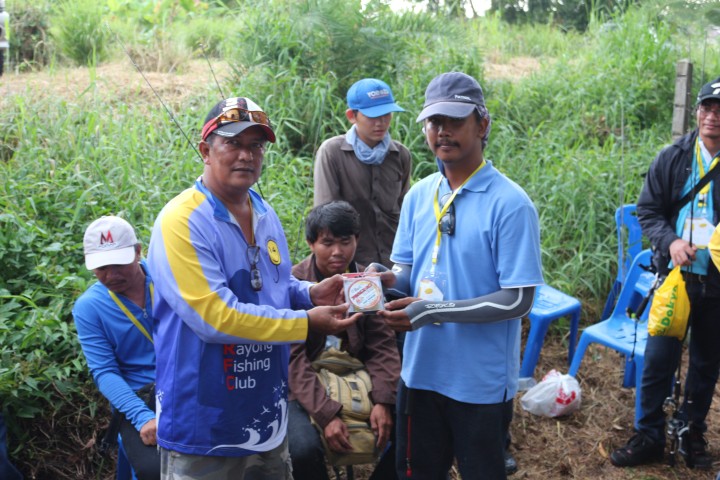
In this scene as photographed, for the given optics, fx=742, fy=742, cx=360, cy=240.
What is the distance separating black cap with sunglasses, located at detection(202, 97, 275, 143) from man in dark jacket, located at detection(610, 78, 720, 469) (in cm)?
267

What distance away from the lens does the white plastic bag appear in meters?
4.81

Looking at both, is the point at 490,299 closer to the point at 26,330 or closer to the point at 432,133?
the point at 432,133

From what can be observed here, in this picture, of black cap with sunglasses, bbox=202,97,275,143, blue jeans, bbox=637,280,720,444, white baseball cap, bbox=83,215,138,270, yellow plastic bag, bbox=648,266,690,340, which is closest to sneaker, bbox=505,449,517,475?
blue jeans, bbox=637,280,720,444

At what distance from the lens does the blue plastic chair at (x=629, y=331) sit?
4.66m

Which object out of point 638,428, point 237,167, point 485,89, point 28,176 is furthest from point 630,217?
point 28,176

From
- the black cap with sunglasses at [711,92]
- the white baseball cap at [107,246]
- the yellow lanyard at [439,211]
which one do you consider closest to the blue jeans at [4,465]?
the white baseball cap at [107,246]

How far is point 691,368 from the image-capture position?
4.30 metres

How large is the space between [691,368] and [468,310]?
2.32 m

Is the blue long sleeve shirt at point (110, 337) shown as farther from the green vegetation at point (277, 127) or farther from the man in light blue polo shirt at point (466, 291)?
the man in light blue polo shirt at point (466, 291)

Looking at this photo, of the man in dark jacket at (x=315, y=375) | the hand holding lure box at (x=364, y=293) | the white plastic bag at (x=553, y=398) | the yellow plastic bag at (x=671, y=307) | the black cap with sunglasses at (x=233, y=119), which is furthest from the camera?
the white plastic bag at (x=553, y=398)

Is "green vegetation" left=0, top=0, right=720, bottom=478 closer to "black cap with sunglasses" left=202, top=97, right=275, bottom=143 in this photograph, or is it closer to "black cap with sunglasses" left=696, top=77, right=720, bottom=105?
"black cap with sunglasses" left=696, top=77, right=720, bottom=105

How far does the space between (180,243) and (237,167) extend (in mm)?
332

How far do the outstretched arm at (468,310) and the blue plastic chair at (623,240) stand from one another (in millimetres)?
3240

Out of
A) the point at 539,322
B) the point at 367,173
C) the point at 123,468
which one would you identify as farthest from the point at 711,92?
the point at 123,468
